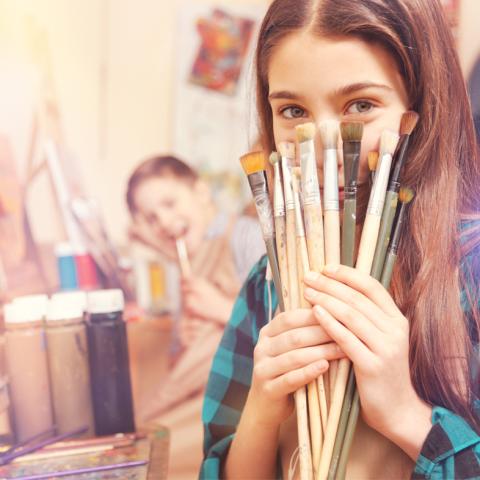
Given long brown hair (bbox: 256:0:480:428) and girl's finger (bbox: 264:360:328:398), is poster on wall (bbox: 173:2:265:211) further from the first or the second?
girl's finger (bbox: 264:360:328:398)

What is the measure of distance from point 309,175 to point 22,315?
1.26ft

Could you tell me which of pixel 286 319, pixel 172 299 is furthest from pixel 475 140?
pixel 172 299

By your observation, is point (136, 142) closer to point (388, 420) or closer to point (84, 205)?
point (84, 205)

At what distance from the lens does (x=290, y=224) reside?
508 mm

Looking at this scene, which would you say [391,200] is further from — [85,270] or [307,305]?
[85,270]

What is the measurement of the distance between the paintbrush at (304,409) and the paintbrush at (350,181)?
33 millimetres

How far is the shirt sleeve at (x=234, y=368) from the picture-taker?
66 centimetres

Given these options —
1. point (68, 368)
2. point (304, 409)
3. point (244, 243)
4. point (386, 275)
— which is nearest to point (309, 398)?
point (304, 409)

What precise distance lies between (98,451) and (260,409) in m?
0.20

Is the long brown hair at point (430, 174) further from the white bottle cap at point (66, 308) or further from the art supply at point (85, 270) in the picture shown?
the art supply at point (85, 270)

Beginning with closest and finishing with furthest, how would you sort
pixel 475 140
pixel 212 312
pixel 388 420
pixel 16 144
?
pixel 388 420, pixel 475 140, pixel 16 144, pixel 212 312

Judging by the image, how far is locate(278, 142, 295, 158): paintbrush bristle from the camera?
0.54 metres

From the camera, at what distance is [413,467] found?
51cm

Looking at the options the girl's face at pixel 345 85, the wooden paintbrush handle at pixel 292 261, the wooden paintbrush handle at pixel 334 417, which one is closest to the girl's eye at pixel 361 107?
the girl's face at pixel 345 85
